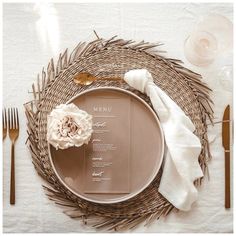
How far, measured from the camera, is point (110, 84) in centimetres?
117

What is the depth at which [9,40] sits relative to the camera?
1.20 metres

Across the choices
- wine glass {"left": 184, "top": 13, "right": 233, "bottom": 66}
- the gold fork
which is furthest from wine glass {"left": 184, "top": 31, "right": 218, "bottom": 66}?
the gold fork

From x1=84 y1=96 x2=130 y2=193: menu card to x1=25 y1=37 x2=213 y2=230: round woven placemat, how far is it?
2.0 inches

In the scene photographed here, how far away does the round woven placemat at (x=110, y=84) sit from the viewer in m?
1.15

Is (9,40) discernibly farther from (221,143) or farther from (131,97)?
(221,143)

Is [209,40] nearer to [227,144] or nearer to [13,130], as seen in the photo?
[227,144]

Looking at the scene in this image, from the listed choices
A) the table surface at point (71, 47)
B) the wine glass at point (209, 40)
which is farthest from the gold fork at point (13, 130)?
the wine glass at point (209, 40)

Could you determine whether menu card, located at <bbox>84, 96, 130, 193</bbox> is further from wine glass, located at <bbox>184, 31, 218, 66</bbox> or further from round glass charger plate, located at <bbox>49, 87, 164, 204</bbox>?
wine glass, located at <bbox>184, 31, 218, 66</bbox>

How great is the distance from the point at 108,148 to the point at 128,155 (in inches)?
2.4

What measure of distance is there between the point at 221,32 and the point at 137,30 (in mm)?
264

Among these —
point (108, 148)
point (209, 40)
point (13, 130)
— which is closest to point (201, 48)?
point (209, 40)

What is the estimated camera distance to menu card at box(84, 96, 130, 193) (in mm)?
1133

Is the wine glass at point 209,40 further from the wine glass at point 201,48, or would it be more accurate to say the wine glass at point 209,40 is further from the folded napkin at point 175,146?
the folded napkin at point 175,146

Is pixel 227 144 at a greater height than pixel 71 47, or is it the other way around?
pixel 71 47
